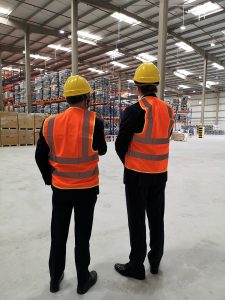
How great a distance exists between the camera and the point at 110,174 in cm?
563

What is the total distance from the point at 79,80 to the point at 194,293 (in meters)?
1.78

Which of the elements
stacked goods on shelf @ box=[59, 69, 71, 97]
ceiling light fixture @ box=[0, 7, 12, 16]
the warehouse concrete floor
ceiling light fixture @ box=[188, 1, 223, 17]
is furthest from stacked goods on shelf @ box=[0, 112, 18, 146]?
ceiling light fixture @ box=[188, 1, 223, 17]

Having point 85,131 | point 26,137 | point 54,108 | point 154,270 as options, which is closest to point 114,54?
point 54,108

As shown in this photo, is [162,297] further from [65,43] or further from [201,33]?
[65,43]

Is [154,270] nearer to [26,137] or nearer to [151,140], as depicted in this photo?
[151,140]

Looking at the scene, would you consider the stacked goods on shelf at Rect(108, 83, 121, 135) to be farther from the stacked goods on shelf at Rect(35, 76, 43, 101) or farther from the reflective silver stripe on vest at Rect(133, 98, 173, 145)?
the reflective silver stripe on vest at Rect(133, 98, 173, 145)

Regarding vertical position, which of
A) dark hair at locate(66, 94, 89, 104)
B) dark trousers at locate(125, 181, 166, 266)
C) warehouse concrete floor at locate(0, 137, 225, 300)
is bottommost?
warehouse concrete floor at locate(0, 137, 225, 300)

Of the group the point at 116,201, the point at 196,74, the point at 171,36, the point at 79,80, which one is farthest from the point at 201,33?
the point at 79,80

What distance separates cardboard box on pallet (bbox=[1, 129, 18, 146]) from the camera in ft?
35.7

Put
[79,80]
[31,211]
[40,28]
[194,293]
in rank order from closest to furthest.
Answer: [79,80] < [194,293] < [31,211] < [40,28]

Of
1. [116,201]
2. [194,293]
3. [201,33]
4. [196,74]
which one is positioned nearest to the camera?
[194,293]

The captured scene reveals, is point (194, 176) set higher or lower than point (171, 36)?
lower

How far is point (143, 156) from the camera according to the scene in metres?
1.79

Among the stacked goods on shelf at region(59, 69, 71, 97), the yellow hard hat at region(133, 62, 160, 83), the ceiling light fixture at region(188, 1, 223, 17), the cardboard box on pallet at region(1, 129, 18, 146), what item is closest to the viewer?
the yellow hard hat at region(133, 62, 160, 83)
